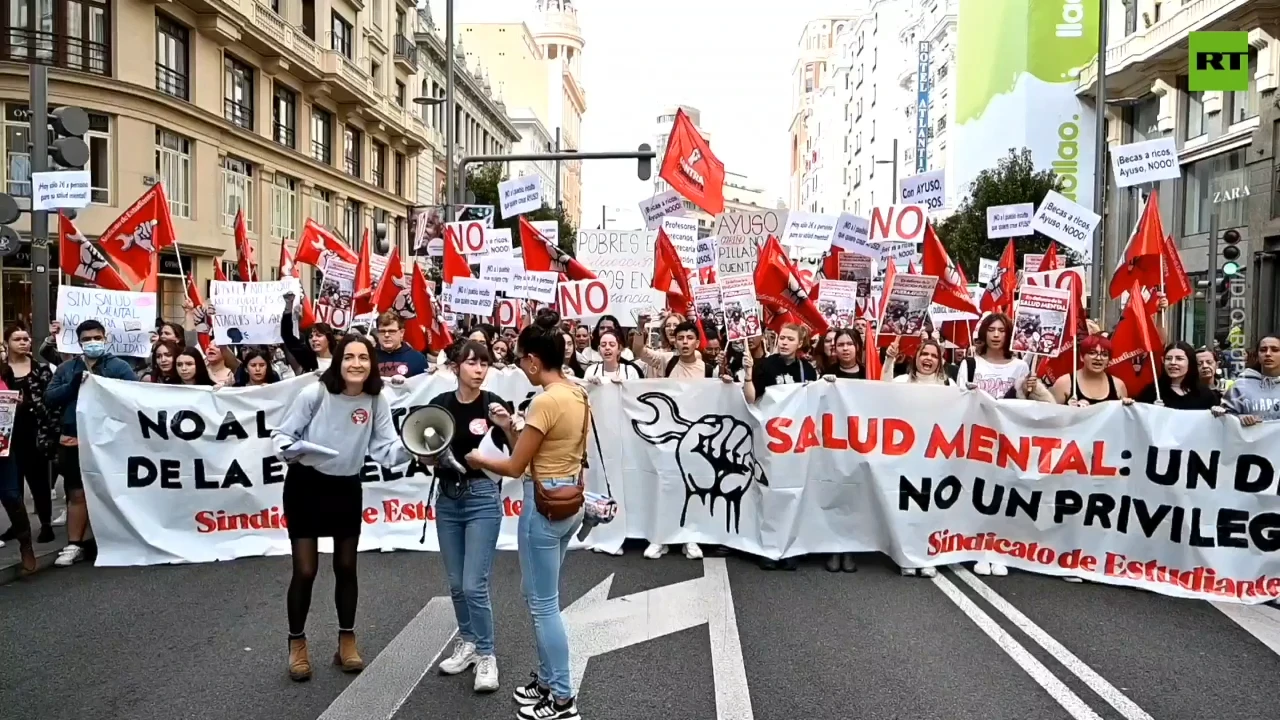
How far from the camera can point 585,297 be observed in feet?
39.0

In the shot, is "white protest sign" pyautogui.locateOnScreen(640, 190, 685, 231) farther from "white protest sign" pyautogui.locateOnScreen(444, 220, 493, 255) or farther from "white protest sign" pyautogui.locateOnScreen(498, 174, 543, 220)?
"white protest sign" pyautogui.locateOnScreen(444, 220, 493, 255)

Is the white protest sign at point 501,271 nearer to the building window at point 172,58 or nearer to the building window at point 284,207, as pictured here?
the building window at point 172,58

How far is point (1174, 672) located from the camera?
17.2 ft

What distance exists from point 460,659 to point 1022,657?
285cm

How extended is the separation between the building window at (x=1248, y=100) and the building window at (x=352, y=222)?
2952 cm

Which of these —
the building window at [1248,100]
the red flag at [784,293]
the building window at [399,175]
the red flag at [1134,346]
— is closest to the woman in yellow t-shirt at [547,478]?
the red flag at [1134,346]

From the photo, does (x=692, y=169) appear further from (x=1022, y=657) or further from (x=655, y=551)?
(x=1022, y=657)

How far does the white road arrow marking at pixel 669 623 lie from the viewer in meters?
5.02

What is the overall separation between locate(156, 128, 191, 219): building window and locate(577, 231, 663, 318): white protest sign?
580 inches

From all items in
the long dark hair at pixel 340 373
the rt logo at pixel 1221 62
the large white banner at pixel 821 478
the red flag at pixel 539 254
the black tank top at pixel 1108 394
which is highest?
the rt logo at pixel 1221 62

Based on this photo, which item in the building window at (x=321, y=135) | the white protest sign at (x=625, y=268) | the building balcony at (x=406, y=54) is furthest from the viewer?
the building balcony at (x=406, y=54)

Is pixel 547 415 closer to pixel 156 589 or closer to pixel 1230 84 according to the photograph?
pixel 156 589

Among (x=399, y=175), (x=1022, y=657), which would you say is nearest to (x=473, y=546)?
(x=1022, y=657)

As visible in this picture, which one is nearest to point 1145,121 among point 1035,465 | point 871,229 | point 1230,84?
point 1230,84
